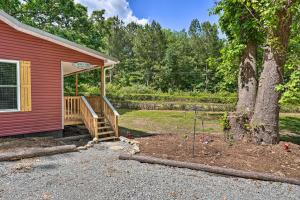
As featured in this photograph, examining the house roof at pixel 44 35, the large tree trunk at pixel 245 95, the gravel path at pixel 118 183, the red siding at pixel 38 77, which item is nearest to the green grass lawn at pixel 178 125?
the large tree trunk at pixel 245 95

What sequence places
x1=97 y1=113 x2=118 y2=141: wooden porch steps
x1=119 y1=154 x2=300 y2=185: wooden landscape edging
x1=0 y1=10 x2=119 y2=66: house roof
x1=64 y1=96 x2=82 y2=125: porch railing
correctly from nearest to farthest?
x1=119 y1=154 x2=300 y2=185: wooden landscape edging → x1=0 y1=10 x2=119 y2=66: house roof → x1=97 y1=113 x2=118 y2=141: wooden porch steps → x1=64 y1=96 x2=82 y2=125: porch railing

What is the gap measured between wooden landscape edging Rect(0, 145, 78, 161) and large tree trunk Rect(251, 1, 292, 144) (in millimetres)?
5069

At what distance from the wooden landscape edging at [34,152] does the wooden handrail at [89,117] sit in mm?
1641

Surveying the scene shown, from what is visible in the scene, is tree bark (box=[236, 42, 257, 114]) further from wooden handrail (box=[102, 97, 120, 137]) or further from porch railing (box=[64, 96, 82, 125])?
porch railing (box=[64, 96, 82, 125])

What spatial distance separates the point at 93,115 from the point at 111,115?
3.14 ft

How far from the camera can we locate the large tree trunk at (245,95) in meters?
7.32

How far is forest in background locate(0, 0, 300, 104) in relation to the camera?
49.6ft

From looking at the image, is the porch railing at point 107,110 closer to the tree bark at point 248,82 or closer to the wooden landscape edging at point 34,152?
the wooden landscape edging at point 34,152

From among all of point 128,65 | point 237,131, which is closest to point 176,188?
point 237,131

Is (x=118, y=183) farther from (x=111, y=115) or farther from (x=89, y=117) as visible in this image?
(x=111, y=115)

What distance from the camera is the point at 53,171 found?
4.76 metres

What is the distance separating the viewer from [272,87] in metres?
6.79

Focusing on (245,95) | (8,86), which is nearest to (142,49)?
(245,95)

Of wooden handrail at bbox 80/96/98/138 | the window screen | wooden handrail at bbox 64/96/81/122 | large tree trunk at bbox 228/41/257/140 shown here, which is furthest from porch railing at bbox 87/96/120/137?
large tree trunk at bbox 228/41/257/140
